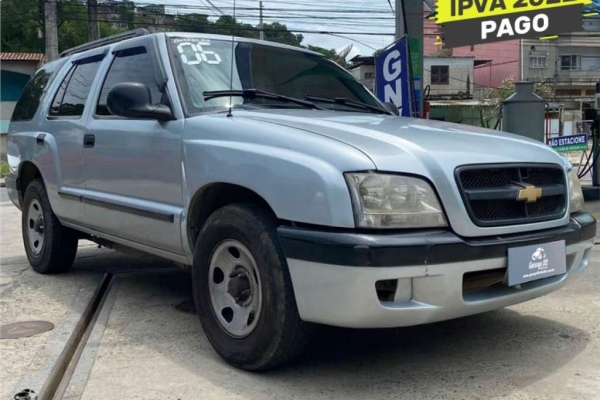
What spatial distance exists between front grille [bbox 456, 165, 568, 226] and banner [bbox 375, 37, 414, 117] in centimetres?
406

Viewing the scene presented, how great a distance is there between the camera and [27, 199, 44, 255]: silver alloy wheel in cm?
574

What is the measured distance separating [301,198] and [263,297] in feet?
1.77

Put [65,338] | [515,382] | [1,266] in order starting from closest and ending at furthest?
[515,382]
[65,338]
[1,266]

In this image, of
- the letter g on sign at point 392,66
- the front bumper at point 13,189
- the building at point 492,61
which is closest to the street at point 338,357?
the front bumper at point 13,189

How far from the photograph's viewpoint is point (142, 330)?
4113 millimetres

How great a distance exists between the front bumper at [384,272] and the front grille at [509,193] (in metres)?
0.13

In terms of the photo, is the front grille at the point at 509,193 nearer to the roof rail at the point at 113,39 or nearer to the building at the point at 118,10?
the roof rail at the point at 113,39

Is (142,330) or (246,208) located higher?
(246,208)

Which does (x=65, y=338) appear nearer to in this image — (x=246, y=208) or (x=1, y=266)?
(x=246, y=208)

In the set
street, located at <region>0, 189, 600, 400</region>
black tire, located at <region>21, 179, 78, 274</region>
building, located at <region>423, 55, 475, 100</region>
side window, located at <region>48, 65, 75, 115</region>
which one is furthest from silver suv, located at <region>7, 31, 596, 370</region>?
building, located at <region>423, 55, 475, 100</region>

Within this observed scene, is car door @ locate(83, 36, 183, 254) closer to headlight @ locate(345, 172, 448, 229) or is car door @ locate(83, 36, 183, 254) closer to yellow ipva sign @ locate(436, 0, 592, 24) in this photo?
headlight @ locate(345, 172, 448, 229)

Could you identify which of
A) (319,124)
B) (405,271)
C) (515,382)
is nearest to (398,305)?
(405,271)

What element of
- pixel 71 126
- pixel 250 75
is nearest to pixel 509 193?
pixel 250 75

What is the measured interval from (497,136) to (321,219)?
1316 mm
